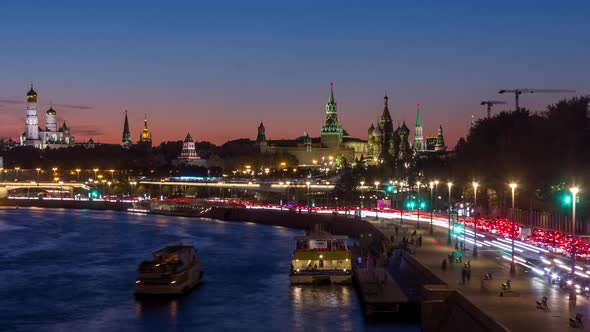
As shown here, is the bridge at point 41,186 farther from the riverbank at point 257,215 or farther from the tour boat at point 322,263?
the tour boat at point 322,263

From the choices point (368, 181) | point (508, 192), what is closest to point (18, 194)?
point (368, 181)

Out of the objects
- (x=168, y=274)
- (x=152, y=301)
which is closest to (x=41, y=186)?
(x=168, y=274)

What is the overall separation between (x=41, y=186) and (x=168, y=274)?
11216 cm

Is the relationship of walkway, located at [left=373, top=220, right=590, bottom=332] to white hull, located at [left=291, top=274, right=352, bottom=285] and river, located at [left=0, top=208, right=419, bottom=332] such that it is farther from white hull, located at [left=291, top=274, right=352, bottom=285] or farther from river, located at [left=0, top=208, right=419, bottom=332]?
white hull, located at [left=291, top=274, right=352, bottom=285]

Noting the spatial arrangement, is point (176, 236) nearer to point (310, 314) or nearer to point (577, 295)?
point (310, 314)

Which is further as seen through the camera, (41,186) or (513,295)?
(41,186)

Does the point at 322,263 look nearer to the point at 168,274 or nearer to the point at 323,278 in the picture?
the point at 323,278

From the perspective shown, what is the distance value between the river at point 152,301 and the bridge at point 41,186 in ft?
235

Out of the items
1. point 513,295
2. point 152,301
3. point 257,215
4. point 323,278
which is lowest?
point 152,301

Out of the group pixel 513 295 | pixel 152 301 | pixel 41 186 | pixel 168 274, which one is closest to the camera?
pixel 513 295

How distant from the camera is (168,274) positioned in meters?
38.8

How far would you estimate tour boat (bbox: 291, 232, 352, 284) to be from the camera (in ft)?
129

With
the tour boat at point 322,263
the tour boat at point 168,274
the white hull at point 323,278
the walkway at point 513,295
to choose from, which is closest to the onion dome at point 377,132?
the tour boat at point 168,274

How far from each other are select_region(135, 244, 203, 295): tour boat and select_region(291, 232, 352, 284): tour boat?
15.4 ft
